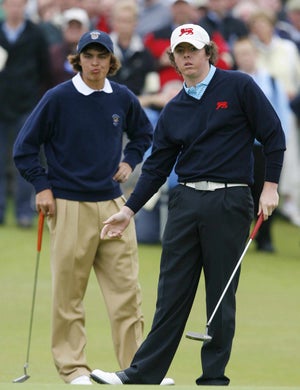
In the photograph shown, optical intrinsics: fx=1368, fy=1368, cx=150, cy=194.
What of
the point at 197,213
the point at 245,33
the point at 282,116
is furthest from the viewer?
the point at 245,33

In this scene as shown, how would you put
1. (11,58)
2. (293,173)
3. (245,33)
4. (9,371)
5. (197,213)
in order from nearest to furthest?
(197,213) < (9,371) < (11,58) < (293,173) < (245,33)

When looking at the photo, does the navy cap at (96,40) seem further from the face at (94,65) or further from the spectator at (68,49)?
the spectator at (68,49)

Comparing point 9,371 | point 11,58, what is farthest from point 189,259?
point 11,58

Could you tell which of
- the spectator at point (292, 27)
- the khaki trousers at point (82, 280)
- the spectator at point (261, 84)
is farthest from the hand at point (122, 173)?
the spectator at point (292, 27)

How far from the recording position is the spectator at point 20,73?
15711mm

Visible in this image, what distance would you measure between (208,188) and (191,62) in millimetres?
756

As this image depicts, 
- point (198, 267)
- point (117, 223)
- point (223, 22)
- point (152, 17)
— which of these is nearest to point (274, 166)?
point (198, 267)

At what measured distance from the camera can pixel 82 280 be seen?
9211 millimetres

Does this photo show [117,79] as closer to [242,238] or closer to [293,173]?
[293,173]

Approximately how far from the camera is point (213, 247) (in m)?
8.08

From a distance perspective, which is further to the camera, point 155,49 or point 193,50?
point 155,49

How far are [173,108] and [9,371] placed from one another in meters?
2.49

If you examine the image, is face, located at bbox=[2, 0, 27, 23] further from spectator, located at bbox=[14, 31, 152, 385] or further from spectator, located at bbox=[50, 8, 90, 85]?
spectator, located at bbox=[14, 31, 152, 385]

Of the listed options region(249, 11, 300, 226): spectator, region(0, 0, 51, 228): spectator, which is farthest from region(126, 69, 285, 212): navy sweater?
region(249, 11, 300, 226): spectator
